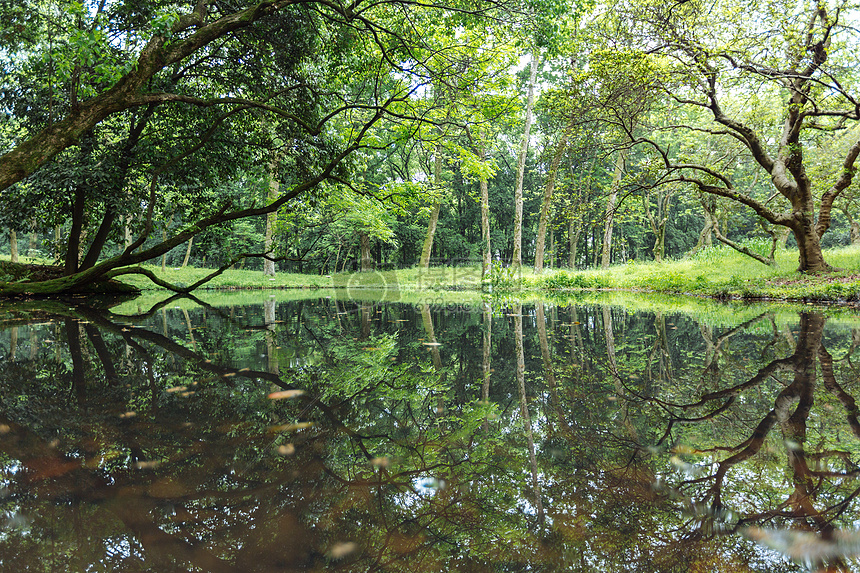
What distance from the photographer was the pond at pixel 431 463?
98cm

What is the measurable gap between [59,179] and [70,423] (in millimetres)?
7900

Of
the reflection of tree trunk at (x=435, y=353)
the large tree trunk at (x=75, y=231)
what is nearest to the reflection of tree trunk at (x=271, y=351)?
the reflection of tree trunk at (x=435, y=353)

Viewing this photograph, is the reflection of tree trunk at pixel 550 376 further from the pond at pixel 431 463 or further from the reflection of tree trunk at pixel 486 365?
the reflection of tree trunk at pixel 486 365

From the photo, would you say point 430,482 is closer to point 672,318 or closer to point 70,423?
point 70,423

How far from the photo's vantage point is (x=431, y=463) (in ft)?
4.68

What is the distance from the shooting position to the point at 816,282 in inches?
324

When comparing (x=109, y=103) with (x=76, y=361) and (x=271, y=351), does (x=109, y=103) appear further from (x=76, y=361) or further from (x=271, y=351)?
(x=271, y=351)

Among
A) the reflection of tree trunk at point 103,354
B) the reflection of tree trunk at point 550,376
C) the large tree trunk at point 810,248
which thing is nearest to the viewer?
the reflection of tree trunk at point 550,376

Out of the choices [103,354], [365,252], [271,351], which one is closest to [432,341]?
[271,351]

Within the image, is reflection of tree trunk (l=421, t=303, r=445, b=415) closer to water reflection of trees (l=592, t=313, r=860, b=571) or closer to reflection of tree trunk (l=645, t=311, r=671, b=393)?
water reflection of trees (l=592, t=313, r=860, b=571)

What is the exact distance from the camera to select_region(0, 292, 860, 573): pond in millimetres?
979

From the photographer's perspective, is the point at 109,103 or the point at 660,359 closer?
the point at 660,359

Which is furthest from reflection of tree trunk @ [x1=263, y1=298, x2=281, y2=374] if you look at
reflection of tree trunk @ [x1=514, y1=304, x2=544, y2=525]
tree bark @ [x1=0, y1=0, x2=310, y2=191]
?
tree bark @ [x1=0, y1=0, x2=310, y2=191]

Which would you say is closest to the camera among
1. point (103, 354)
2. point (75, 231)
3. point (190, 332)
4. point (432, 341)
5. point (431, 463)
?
point (431, 463)
